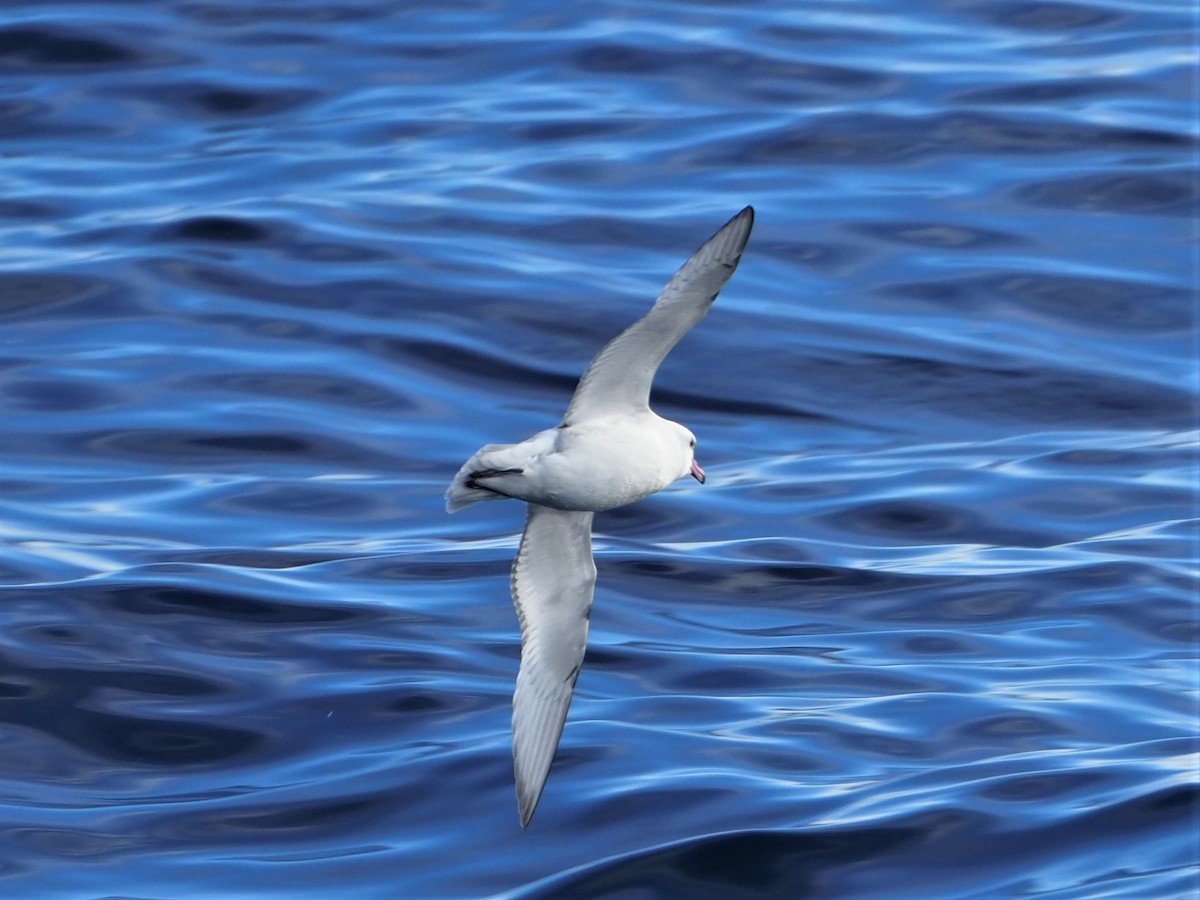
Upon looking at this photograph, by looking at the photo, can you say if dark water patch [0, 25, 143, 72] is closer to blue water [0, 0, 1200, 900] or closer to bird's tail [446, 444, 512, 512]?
blue water [0, 0, 1200, 900]

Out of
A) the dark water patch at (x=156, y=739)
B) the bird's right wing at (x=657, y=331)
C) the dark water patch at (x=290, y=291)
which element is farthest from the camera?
the dark water patch at (x=290, y=291)

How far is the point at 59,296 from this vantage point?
1883 centimetres

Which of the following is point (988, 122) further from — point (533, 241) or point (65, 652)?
point (65, 652)

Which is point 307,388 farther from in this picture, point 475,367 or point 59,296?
point 59,296

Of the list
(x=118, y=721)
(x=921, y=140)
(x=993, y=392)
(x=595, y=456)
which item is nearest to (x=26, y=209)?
(x=118, y=721)

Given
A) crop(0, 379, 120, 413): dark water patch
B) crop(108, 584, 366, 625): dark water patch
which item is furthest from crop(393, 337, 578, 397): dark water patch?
crop(108, 584, 366, 625): dark water patch

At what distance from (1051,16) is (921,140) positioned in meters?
3.76

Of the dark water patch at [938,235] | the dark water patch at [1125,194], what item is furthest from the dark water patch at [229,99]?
the dark water patch at [1125,194]

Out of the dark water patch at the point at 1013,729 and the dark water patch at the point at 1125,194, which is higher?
the dark water patch at the point at 1125,194

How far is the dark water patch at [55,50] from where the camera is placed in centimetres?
2352

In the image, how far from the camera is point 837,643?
47.5 ft

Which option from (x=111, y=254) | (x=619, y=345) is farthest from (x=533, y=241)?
(x=619, y=345)

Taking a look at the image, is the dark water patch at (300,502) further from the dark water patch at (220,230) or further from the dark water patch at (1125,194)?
the dark water patch at (1125,194)

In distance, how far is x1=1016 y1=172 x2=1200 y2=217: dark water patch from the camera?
69.5ft
